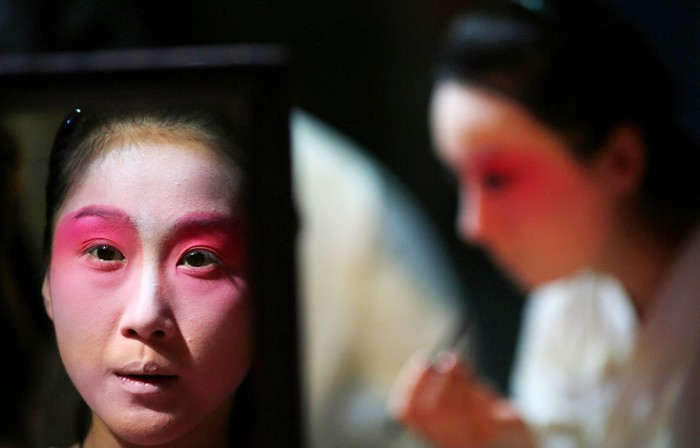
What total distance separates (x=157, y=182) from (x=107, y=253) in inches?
1.4

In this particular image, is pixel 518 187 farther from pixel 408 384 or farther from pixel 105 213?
pixel 105 213

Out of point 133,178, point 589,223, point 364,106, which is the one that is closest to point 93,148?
point 133,178

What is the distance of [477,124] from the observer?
794 millimetres

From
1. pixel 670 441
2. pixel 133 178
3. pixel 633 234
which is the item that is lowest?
pixel 670 441

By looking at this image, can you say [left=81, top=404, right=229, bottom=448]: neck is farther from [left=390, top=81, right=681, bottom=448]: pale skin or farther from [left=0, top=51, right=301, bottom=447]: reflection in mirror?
[left=390, top=81, right=681, bottom=448]: pale skin

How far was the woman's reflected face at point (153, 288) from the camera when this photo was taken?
34cm

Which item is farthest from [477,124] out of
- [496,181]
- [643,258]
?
[643,258]

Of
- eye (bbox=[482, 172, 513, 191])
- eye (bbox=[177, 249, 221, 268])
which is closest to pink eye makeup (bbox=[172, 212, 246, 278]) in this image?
eye (bbox=[177, 249, 221, 268])

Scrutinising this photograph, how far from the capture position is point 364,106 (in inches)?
30.3

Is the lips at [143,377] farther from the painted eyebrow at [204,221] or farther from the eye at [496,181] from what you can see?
the eye at [496,181]

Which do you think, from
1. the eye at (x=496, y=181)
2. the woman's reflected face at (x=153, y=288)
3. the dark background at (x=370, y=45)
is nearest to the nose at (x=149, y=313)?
the woman's reflected face at (x=153, y=288)

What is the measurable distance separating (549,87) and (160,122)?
1.69 ft

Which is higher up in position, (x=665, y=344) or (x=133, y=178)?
(x=133, y=178)

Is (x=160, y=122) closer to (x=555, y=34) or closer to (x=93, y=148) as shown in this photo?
(x=93, y=148)
